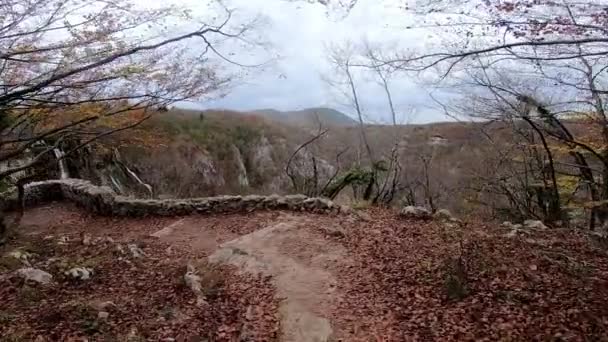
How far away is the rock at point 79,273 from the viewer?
6238 mm

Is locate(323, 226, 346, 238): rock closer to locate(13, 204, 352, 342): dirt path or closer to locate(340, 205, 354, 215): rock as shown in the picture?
locate(13, 204, 352, 342): dirt path

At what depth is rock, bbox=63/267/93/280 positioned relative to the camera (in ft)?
20.5

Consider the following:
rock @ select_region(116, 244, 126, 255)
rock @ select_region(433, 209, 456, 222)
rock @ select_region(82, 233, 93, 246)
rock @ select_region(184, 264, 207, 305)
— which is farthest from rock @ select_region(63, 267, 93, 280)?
rock @ select_region(433, 209, 456, 222)

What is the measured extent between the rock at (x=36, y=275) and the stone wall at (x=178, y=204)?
409cm

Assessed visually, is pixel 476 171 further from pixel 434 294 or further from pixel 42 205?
pixel 42 205

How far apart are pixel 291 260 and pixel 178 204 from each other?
4.43m

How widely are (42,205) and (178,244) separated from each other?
A: 727 cm

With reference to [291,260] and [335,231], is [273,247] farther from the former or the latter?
[335,231]

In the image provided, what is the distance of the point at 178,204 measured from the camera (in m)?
10.3

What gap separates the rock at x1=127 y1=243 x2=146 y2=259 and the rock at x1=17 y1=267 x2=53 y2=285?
4.60 ft

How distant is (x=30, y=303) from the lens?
5.42 metres

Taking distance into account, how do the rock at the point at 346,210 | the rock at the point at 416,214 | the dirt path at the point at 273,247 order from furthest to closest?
the rock at the point at 346,210
the rock at the point at 416,214
the dirt path at the point at 273,247

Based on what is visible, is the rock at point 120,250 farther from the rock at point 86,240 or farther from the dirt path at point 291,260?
the dirt path at point 291,260

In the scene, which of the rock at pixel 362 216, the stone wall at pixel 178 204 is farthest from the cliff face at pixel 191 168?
the rock at pixel 362 216
